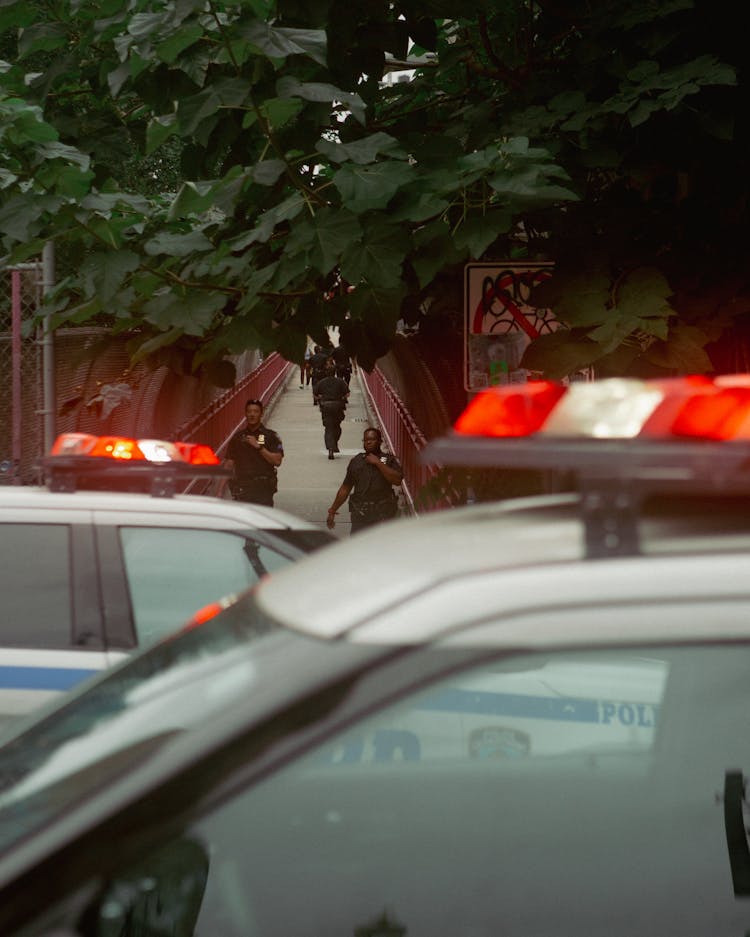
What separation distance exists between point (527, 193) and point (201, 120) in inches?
63.1

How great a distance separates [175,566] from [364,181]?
2.59m

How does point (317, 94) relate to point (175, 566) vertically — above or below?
above

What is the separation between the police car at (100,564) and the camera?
5.17 m

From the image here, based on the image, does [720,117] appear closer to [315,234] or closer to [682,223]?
[682,223]

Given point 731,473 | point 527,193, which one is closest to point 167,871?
point 731,473

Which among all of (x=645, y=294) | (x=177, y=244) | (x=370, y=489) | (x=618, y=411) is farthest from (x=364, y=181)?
(x=370, y=489)

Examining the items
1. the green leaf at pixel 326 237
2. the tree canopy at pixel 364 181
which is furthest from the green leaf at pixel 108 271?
the green leaf at pixel 326 237

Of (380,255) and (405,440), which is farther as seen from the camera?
(405,440)

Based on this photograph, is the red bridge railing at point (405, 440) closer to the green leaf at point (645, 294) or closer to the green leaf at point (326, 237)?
the green leaf at point (326, 237)

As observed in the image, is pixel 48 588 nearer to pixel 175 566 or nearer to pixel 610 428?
pixel 175 566

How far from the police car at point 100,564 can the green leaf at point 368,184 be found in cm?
220

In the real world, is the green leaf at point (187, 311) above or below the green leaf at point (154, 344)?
above

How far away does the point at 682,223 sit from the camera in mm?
8648

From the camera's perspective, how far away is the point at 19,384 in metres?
11.0
